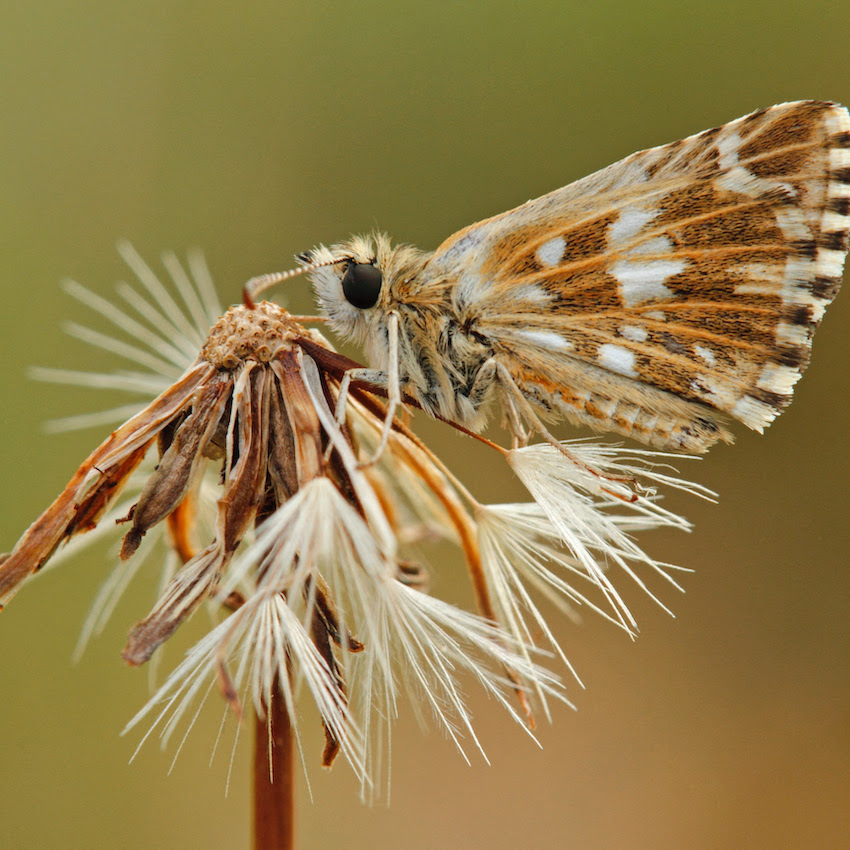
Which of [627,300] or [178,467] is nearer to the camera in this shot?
[178,467]

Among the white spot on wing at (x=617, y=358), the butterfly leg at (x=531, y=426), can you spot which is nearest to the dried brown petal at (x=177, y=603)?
the butterfly leg at (x=531, y=426)

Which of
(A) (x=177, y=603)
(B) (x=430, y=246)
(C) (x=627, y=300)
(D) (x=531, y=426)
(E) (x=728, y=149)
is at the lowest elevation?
(A) (x=177, y=603)

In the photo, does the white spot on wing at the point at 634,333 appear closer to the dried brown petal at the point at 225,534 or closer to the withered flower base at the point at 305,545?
the withered flower base at the point at 305,545

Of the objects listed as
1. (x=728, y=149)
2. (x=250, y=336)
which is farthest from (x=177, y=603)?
(x=728, y=149)

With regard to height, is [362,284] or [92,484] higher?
[362,284]

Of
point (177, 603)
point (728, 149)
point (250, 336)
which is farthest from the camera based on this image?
point (728, 149)

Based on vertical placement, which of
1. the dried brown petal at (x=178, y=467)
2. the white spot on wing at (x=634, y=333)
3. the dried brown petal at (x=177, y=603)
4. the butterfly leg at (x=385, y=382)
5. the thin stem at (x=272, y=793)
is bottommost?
the thin stem at (x=272, y=793)

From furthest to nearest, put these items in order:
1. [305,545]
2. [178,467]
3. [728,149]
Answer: [728,149] → [178,467] → [305,545]

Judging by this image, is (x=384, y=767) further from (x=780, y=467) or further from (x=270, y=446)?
(x=270, y=446)

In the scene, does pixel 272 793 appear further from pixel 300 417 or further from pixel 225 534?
pixel 300 417
